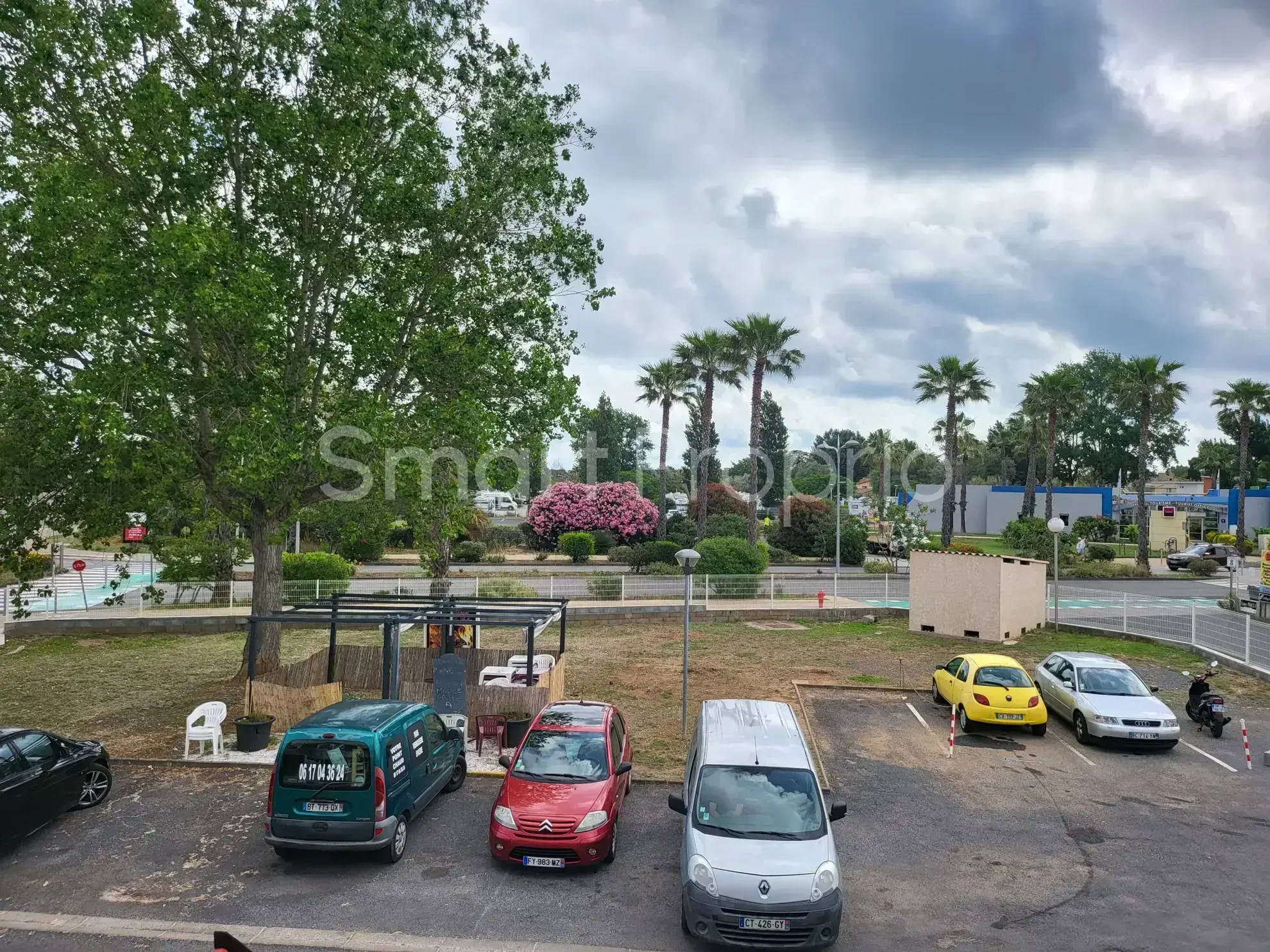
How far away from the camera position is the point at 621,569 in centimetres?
4475

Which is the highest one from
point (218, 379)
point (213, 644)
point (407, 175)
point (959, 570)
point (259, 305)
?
point (407, 175)

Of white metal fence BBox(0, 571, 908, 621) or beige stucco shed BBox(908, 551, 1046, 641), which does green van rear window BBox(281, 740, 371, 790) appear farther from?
beige stucco shed BBox(908, 551, 1046, 641)

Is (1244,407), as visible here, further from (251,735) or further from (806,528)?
(251,735)

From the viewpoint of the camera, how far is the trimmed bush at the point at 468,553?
4766 cm

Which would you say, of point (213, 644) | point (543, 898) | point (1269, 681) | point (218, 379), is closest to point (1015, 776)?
point (543, 898)

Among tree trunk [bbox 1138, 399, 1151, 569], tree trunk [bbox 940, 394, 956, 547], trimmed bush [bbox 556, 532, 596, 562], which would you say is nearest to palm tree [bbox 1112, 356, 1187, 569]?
tree trunk [bbox 1138, 399, 1151, 569]

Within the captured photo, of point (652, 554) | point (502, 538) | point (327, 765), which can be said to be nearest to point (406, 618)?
point (327, 765)

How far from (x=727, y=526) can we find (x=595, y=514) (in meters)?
8.26

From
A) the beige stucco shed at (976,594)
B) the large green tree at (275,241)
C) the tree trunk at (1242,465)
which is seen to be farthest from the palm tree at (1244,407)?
the large green tree at (275,241)

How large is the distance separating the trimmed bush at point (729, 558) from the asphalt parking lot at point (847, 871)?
20.6 metres

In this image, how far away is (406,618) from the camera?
49.8 ft

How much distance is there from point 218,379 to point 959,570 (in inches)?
838

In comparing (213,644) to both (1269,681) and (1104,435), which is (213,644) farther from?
(1104,435)

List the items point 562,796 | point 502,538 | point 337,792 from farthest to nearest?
point 502,538 → point 562,796 → point 337,792
